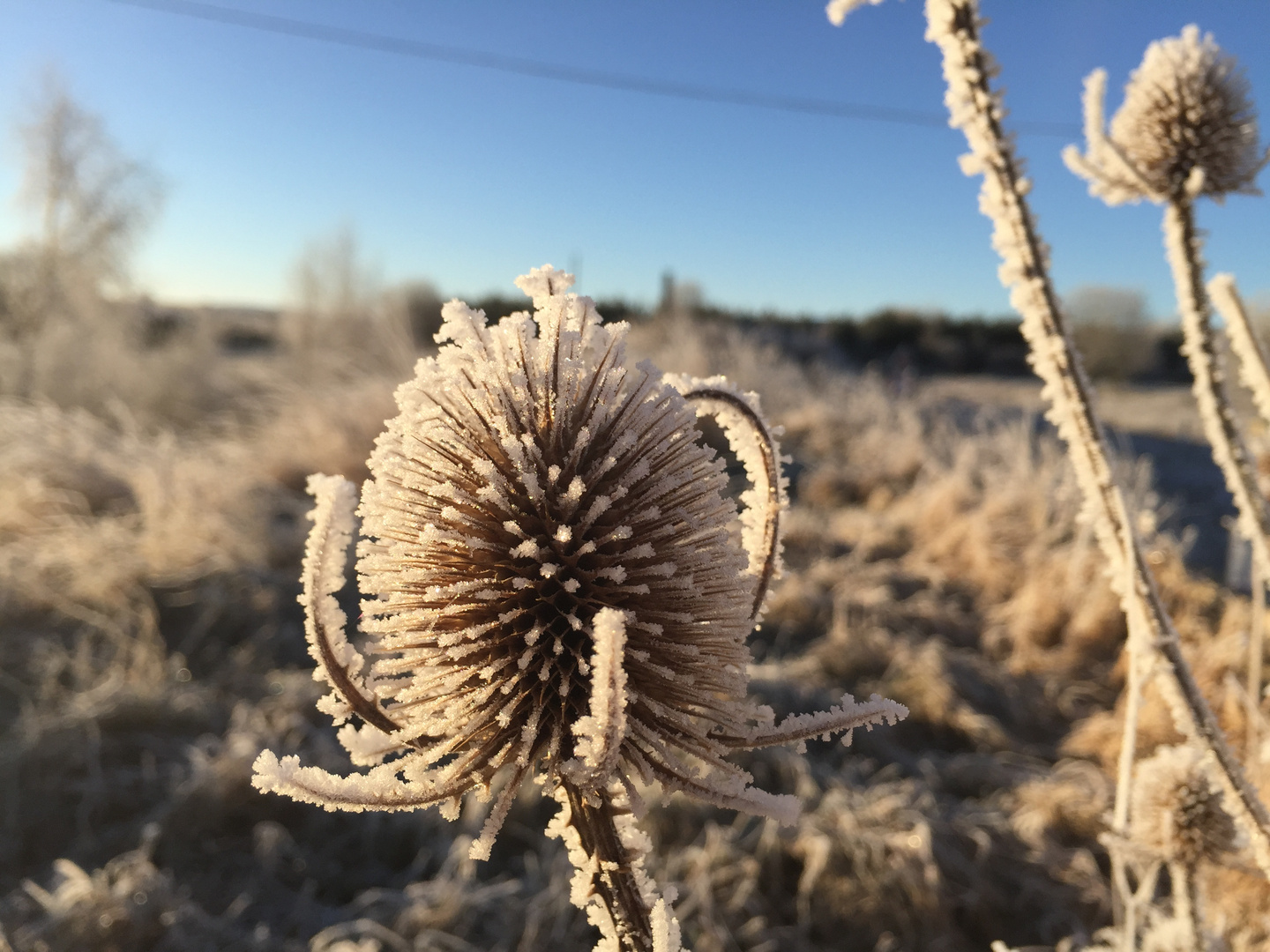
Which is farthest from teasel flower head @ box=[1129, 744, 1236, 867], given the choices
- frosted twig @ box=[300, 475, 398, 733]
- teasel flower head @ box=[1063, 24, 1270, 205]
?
frosted twig @ box=[300, 475, 398, 733]

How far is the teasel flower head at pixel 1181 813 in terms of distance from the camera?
1010 mm

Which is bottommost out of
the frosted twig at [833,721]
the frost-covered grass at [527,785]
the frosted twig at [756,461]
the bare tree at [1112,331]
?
the frost-covered grass at [527,785]

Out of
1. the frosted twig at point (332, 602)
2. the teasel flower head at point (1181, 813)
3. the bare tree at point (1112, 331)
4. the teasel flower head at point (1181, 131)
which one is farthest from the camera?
the bare tree at point (1112, 331)

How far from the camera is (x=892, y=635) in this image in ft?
12.6

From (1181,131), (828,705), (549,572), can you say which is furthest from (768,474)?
(828,705)

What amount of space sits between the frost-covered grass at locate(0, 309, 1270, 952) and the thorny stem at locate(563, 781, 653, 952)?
75 centimetres

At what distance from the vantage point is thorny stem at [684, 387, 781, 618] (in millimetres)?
599

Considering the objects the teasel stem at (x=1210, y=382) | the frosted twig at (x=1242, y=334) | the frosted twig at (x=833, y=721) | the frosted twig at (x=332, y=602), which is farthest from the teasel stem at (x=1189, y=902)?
the frosted twig at (x=332, y=602)

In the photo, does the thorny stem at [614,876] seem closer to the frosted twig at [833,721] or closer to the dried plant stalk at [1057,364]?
the frosted twig at [833,721]

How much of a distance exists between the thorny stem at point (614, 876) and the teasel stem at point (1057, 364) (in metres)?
0.44

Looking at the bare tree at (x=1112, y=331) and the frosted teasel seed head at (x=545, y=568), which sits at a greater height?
the bare tree at (x=1112, y=331)

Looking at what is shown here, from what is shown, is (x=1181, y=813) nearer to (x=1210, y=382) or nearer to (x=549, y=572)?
(x=1210, y=382)

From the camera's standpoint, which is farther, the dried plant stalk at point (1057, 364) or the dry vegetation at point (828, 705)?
the dry vegetation at point (828, 705)

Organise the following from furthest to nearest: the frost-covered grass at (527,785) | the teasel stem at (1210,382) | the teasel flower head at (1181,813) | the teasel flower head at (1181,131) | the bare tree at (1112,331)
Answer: the bare tree at (1112,331)
the frost-covered grass at (527,785)
the teasel flower head at (1181,813)
the teasel flower head at (1181,131)
the teasel stem at (1210,382)
